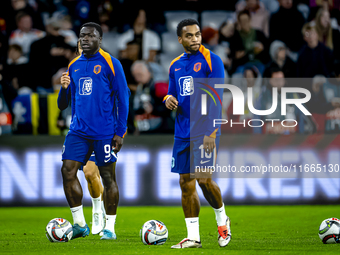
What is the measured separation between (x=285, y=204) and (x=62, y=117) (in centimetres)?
413

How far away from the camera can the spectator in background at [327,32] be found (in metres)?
10.9

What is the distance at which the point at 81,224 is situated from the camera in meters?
5.75

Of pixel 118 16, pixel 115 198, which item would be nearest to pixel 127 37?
pixel 118 16

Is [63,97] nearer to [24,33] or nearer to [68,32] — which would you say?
[68,32]

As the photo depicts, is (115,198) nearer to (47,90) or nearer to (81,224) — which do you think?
(81,224)

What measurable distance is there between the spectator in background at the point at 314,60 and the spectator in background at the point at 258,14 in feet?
3.46

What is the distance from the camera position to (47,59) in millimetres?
10703

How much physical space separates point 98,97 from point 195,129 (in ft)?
3.64

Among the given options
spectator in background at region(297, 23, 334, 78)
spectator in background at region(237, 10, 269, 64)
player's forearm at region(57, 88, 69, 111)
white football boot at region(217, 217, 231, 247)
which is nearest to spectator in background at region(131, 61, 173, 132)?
spectator in background at region(237, 10, 269, 64)

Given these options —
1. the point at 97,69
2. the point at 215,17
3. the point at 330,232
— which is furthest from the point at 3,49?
the point at 330,232

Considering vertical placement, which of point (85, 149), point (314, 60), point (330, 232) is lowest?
point (330, 232)

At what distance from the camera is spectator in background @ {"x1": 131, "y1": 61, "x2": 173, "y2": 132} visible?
9.69 metres

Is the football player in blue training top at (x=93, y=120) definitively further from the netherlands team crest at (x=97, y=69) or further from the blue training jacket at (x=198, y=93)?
the blue training jacket at (x=198, y=93)

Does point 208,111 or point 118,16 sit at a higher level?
point 118,16
